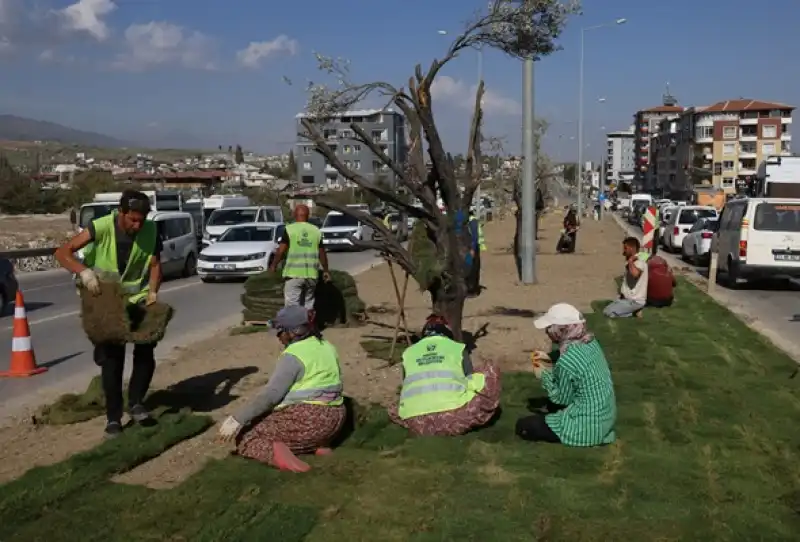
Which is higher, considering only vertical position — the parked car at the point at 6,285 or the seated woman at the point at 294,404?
the seated woman at the point at 294,404

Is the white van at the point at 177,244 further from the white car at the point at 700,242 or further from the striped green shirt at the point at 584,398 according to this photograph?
the striped green shirt at the point at 584,398

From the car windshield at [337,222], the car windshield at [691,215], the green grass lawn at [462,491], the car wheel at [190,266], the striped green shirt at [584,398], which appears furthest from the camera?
the car windshield at [337,222]

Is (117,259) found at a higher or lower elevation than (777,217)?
higher

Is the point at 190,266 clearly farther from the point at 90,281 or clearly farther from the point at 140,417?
the point at 90,281

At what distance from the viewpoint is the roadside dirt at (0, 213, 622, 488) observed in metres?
6.50

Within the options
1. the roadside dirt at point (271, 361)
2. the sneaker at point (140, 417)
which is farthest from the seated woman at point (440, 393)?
the sneaker at point (140, 417)

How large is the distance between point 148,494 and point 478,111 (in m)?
5.66

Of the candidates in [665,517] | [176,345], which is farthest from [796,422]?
[176,345]

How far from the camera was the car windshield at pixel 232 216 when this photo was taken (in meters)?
32.5

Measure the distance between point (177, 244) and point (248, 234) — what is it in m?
1.86

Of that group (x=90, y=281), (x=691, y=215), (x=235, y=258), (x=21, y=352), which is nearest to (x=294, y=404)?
(x=90, y=281)

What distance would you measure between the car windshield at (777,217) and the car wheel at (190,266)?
1425 cm

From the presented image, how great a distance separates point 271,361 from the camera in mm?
10367

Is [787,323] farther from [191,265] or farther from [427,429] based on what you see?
[191,265]
